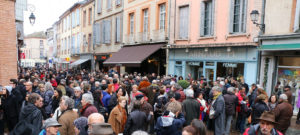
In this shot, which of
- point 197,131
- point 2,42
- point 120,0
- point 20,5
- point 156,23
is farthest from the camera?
point 120,0

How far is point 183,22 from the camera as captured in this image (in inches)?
559

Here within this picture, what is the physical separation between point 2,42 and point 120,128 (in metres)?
7.26

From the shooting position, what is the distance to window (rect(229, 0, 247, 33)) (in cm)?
1083

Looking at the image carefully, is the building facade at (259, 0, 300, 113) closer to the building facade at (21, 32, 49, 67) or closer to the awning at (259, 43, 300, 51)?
the awning at (259, 43, 300, 51)

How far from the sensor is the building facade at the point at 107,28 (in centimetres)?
2055

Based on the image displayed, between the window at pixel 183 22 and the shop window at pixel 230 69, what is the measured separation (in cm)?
316

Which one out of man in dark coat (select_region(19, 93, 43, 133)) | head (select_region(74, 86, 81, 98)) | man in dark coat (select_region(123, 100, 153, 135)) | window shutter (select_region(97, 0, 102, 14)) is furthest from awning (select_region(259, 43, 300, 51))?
window shutter (select_region(97, 0, 102, 14))

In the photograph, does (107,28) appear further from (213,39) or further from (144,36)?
(213,39)

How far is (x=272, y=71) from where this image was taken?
976cm

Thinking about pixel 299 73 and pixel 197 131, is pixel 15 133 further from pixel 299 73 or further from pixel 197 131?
pixel 299 73

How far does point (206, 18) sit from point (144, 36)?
19.0 feet

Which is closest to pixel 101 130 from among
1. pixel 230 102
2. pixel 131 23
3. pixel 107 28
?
pixel 230 102

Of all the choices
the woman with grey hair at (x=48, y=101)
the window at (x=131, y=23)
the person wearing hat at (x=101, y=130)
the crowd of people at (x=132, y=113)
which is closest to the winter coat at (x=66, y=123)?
the crowd of people at (x=132, y=113)

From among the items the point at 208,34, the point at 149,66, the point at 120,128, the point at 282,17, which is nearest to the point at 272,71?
the point at 282,17
